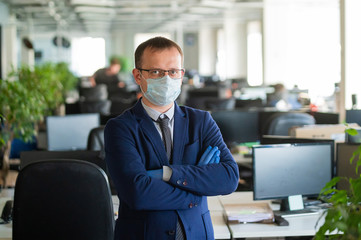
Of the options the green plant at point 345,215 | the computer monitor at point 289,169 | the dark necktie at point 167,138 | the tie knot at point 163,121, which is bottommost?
the computer monitor at point 289,169

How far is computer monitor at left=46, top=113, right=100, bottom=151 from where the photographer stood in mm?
5387

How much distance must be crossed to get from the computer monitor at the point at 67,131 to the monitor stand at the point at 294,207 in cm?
278

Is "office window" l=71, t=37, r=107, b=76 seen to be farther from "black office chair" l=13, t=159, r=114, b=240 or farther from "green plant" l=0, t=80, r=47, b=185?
"black office chair" l=13, t=159, r=114, b=240

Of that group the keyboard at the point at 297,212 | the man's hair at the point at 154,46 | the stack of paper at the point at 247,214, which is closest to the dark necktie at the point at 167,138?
the man's hair at the point at 154,46

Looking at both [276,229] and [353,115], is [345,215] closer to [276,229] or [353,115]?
[276,229]

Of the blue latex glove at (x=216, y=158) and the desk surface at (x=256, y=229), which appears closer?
the blue latex glove at (x=216, y=158)

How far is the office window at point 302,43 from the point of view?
1546cm

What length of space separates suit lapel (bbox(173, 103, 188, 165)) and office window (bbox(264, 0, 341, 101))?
41.1ft

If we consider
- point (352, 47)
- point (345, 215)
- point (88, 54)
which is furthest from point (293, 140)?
point (88, 54)

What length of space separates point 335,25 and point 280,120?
13.8 metres

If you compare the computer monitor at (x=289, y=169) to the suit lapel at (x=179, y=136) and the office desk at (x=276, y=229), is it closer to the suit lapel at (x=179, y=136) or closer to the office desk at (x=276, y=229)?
the office desk at (x=276, y=229)

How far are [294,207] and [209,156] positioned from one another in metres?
1.29

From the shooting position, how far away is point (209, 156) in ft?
6.84

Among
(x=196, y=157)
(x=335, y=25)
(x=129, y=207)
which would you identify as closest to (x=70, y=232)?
(x=129, y=207)
